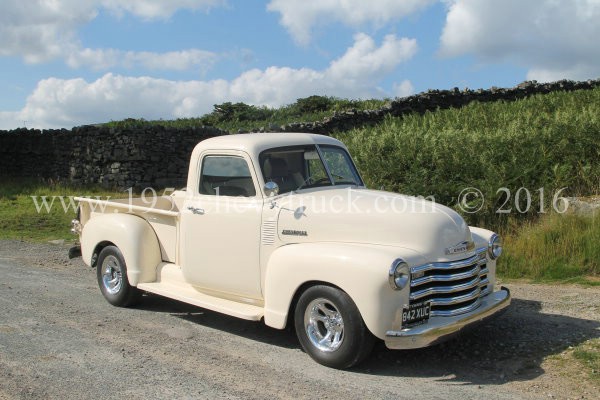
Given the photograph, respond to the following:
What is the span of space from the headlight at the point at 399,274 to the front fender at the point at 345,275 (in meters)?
0.04

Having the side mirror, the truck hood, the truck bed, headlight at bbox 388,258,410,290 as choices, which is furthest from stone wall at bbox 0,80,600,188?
headlight at bbox 388,258,410,290

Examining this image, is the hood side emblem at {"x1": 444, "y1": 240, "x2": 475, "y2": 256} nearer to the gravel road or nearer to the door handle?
the gravel road

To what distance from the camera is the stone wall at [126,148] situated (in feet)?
65.5

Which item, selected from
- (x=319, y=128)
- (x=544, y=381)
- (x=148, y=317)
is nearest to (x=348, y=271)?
(x=544, y=381)

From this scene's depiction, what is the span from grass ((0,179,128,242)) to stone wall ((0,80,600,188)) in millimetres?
900

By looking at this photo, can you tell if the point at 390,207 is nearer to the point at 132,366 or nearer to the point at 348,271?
the point at 348,271

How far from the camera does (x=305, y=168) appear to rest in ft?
22.3

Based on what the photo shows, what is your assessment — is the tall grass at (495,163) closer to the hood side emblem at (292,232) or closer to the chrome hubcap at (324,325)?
the hood side emblem at (292,232)

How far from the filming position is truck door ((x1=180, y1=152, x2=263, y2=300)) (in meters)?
6.28

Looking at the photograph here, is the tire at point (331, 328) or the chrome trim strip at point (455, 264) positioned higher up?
the chrome trim strip at point (455, 264)

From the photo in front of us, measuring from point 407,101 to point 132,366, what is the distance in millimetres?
18830

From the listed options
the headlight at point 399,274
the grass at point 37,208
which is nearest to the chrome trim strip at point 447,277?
the headlight at point 399,274

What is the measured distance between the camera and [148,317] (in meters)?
7.37

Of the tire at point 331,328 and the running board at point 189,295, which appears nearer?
the tire at point 331,328
